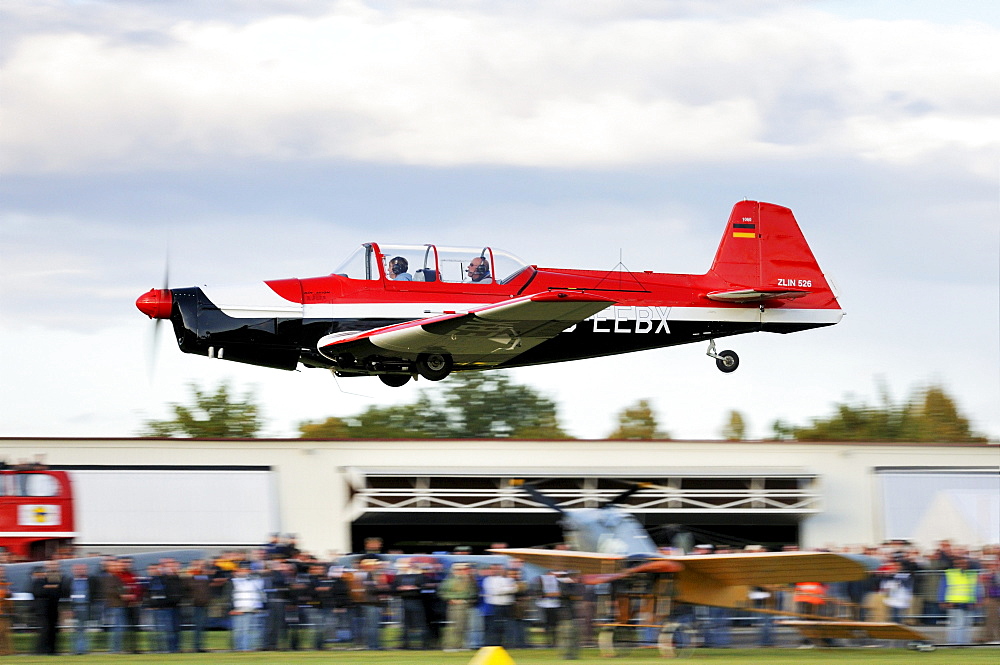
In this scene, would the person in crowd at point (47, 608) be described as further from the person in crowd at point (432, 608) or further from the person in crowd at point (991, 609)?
the person in crowd at point (991, 609)

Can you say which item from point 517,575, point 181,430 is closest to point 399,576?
point 517,575

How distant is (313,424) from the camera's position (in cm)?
4769

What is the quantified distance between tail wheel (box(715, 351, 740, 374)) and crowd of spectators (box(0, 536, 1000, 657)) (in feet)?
11.4

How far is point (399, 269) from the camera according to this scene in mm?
15359

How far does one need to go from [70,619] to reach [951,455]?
16028mm

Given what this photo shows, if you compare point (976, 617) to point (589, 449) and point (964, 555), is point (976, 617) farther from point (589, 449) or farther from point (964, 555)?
point (589, 449)

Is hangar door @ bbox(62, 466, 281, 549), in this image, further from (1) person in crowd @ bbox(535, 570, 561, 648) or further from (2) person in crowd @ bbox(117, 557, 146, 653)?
(1) person in crowd @ bbox(535, 570, 561, 648)

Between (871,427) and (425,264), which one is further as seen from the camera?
(871,427)

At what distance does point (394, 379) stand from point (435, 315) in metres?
1.50

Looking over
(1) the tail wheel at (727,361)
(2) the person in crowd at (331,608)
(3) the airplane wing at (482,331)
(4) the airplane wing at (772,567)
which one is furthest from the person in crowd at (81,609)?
(1) the tail wheel at (727,361)

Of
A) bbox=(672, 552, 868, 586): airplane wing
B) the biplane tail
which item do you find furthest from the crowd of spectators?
the biplane tail

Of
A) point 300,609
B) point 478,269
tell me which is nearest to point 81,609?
point 300,609

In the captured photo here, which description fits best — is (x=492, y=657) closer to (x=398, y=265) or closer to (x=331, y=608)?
(x=331, y=608)

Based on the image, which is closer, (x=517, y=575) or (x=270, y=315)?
(x=517, y=575)
